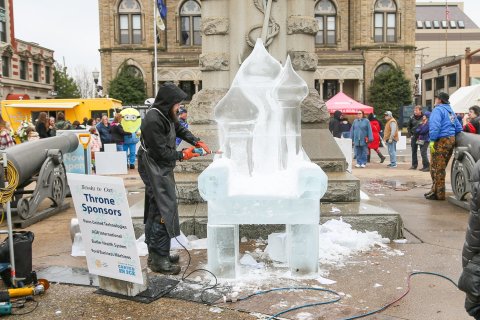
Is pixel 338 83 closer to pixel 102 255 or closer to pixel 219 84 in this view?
pixel 219 84

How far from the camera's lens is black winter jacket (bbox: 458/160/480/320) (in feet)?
9.95

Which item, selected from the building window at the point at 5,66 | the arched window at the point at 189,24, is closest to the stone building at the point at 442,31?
the arched window at the point at 189,24

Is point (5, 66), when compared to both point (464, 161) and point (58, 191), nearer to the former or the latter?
point (58, 191)

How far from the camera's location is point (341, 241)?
6215 mm

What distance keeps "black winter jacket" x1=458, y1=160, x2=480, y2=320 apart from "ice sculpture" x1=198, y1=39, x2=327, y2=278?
2.08 m

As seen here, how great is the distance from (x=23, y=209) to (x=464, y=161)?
24.0ft

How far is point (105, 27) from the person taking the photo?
139 feet

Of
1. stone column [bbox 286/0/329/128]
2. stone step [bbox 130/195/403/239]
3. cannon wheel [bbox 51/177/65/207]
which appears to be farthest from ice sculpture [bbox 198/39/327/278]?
cannon wheel [bbox 51/177/65/207]

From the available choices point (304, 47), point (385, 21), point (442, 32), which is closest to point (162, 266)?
point (304, 47)

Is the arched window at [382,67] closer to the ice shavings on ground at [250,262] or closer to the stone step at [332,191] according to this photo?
the stone step at [332,191]

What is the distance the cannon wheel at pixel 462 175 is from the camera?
858 cm

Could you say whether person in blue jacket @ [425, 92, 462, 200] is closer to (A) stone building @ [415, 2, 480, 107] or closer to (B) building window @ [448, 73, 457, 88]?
(B) building window @ [448, 73, 457, 88]

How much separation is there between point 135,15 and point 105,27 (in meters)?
2.63

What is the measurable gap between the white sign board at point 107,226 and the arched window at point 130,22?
39.8 metres
